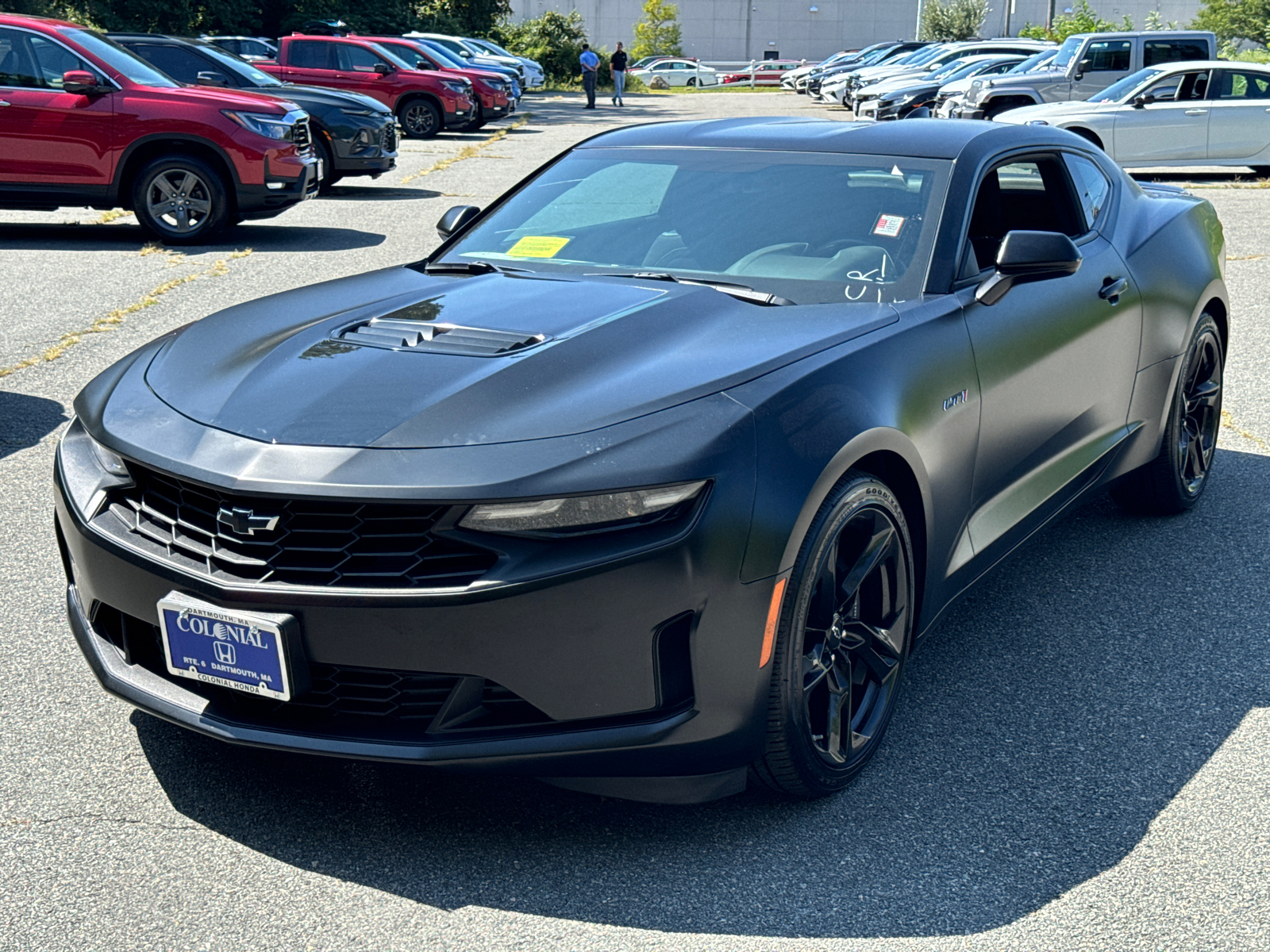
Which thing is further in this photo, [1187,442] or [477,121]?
[477,121]

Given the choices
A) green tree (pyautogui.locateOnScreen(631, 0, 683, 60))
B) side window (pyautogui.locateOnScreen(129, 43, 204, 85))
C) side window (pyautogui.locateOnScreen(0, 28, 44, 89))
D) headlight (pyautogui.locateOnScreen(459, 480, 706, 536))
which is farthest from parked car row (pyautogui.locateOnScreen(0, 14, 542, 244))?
green tree (pyautogui.locateOnScreen(631, 0, 683, 60))

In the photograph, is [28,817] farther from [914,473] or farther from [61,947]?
[914,473]

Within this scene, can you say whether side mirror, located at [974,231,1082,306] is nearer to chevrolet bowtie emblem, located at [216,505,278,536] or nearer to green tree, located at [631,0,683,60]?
chevrolet bowtie emblem, located at [216,505,278,536]

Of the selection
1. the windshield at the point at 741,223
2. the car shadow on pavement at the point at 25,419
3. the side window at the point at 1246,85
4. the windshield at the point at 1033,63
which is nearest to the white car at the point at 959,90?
the windshield at the point at 1033,63

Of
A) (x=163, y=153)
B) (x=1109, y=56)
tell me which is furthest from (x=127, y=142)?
(x=1109, y=56)

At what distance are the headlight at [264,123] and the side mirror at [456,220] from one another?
7.57 m

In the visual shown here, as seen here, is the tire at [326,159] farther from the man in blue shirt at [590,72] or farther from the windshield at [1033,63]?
the man in blue shirt at [590,72]

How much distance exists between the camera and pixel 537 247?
4.18 meters

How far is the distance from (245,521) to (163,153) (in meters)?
9.90

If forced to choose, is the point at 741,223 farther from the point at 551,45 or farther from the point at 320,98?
the point at 551,45

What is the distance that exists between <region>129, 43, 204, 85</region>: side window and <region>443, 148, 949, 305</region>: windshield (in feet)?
36.2

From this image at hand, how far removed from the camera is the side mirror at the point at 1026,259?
3.65 meters

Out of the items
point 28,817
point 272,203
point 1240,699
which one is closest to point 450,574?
point 28,817

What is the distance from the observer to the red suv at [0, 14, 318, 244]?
443 inches
